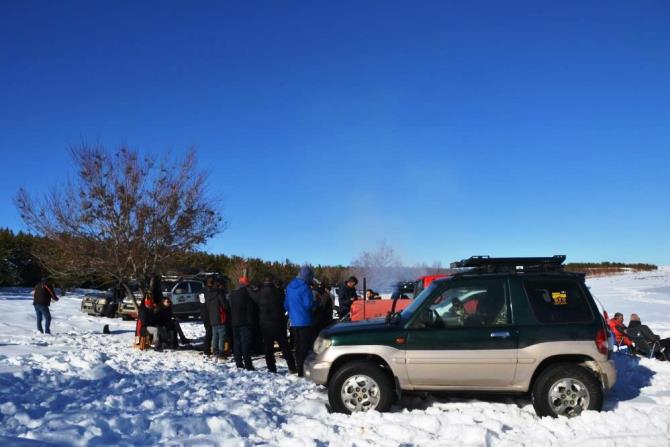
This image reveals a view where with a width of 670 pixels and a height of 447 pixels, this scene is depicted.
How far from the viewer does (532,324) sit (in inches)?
259

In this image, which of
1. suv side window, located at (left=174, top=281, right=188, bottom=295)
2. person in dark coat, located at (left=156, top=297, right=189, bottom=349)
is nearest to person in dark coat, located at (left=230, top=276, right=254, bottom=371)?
person in dark coat, located at (left=156, top=297, right=189, bottom=349)

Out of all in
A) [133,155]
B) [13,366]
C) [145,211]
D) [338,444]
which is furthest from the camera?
[133,155]

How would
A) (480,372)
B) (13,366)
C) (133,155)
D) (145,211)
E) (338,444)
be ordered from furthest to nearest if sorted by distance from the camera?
(133,155)
(145,211)
(13,366)
(480,372)
(338,444)

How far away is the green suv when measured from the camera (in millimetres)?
6430

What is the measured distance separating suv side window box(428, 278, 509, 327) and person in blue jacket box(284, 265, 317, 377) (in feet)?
9.65

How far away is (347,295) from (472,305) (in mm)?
7338

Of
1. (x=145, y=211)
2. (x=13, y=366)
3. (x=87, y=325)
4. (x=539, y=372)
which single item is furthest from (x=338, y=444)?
(x=87, y=325)

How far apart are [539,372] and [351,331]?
87.6 inches

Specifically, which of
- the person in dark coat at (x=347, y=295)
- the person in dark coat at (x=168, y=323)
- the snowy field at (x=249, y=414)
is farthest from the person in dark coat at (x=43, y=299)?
the person in dark coat at (x=347, y=295)

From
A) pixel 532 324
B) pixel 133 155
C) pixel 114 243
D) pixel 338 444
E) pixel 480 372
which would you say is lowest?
pixel 338 444

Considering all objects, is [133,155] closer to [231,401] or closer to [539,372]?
[231,401]

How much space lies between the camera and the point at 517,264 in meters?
7.16

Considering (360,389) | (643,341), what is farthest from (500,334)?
(643,341)

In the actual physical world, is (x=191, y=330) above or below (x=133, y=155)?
below
